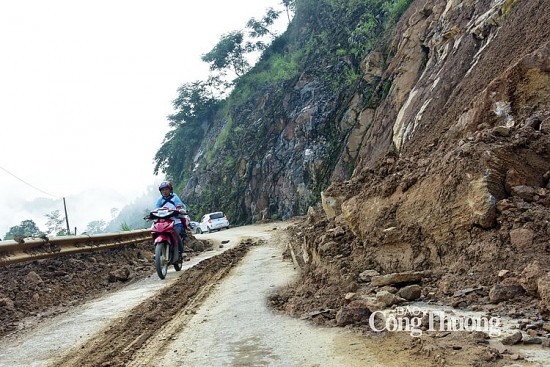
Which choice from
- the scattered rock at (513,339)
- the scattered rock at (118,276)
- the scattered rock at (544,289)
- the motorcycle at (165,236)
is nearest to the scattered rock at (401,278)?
the scattered rock at (544,289)

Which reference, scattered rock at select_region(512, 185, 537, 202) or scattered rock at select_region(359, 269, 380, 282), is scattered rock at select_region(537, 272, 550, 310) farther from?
scattered rock at select_region(359, 269, 380, 282)

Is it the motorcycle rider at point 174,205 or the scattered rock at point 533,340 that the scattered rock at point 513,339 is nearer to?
the scattered rock at point 533,340

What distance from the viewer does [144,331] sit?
14.4 feet

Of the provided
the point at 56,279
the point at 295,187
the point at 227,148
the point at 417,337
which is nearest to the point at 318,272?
the point at 417,337

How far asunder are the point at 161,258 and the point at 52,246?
2.04 m

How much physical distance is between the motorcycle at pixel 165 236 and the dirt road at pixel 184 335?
53.4 inches

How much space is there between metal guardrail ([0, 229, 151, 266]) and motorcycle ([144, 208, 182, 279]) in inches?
66.7

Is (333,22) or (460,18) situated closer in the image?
(460,18)

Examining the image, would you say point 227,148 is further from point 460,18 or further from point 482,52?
point 482,52

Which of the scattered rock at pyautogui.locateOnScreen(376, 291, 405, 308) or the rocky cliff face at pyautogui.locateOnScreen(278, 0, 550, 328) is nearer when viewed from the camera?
the rocky cliff face at pyautogui.locateOnScreen(278, 0, 550, 328)

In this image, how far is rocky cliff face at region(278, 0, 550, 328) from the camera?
3.90 metres

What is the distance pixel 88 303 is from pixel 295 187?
23.6 meters

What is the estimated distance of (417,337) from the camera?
3.20 m

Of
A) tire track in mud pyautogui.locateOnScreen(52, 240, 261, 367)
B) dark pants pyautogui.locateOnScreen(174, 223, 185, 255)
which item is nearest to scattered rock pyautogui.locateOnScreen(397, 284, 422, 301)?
tire track in mud pyautogui.locateOnScreen(52, 240, 261, 367)
